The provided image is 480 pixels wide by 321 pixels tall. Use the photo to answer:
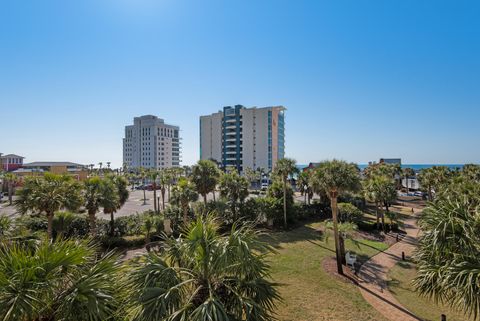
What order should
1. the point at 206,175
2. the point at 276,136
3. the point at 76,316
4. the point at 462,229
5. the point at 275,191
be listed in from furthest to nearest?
1. the point at 276,136
2. the point at 275,191
3. the point at 206,175
4. the point at 462,229
5. the point at 76,316

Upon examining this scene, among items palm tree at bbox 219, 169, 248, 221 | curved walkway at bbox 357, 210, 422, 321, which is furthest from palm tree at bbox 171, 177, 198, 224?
curved walkway at bbox 357, 210, 422, 321

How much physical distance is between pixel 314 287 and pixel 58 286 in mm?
11903

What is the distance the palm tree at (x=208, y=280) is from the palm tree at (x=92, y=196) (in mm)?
14084

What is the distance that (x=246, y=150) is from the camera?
99.9 meters

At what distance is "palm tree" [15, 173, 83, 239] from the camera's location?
46.1 ft

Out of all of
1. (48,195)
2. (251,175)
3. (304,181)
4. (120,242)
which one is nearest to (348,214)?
(304,181)

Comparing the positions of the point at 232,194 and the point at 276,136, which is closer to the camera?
the point at 232,194

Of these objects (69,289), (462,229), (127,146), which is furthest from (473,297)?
(127,146)

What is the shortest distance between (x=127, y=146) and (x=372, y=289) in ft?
482

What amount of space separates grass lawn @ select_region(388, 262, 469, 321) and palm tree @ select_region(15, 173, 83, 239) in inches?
720

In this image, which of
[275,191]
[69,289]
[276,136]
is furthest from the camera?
[276,136]

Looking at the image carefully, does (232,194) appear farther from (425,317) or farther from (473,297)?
(473,297)

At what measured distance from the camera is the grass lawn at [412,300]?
1095 cm

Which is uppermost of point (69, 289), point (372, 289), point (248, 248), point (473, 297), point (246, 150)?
point (246, 150)
